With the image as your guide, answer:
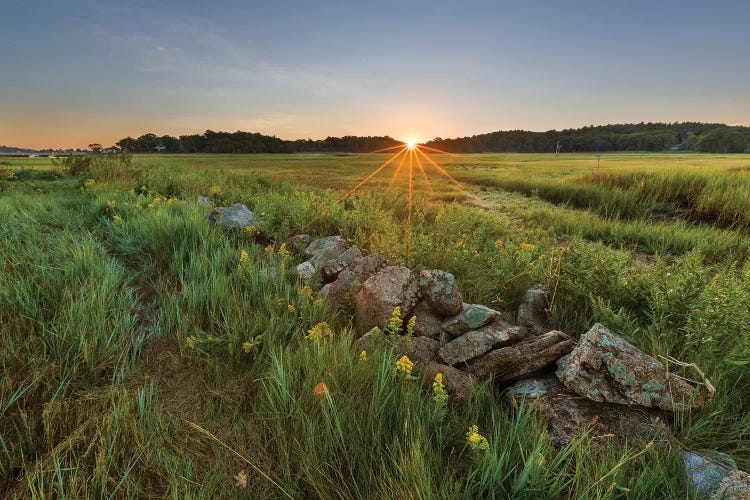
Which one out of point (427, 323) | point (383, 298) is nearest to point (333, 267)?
point (383, 298)

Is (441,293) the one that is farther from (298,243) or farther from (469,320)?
(298,243)

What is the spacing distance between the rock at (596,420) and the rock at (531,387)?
0.16 ft

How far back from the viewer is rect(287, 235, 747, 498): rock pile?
79.5 inches

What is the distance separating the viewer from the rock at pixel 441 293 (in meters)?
2.98

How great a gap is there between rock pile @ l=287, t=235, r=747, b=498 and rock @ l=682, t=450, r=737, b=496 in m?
0.04

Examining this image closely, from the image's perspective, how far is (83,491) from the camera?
1580 millimetres

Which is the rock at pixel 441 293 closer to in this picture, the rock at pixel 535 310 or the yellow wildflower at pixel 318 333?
the rock at pixel 535 310

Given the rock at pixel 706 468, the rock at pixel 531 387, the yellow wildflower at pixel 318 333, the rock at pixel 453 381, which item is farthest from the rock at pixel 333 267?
the rock at pixel 706 468

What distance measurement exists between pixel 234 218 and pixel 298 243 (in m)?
1.24

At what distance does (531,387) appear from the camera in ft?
7.39

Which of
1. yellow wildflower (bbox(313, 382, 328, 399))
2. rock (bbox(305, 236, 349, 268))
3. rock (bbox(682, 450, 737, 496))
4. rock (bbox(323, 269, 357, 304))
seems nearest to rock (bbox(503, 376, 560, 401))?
rock (bbox(682, 450, 737, 496))

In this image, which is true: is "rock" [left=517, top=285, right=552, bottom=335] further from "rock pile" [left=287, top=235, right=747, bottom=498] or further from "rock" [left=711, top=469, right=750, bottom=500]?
"rock" [left=711, top=469, right=750, bottom=500]

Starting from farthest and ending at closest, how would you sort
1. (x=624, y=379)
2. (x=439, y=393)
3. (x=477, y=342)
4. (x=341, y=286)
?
(x=341, y=286) < (x=477, y=342) < (x=624, y=379) < (x=439, y=393)

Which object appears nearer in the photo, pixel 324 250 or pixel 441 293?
pixel 441 293
